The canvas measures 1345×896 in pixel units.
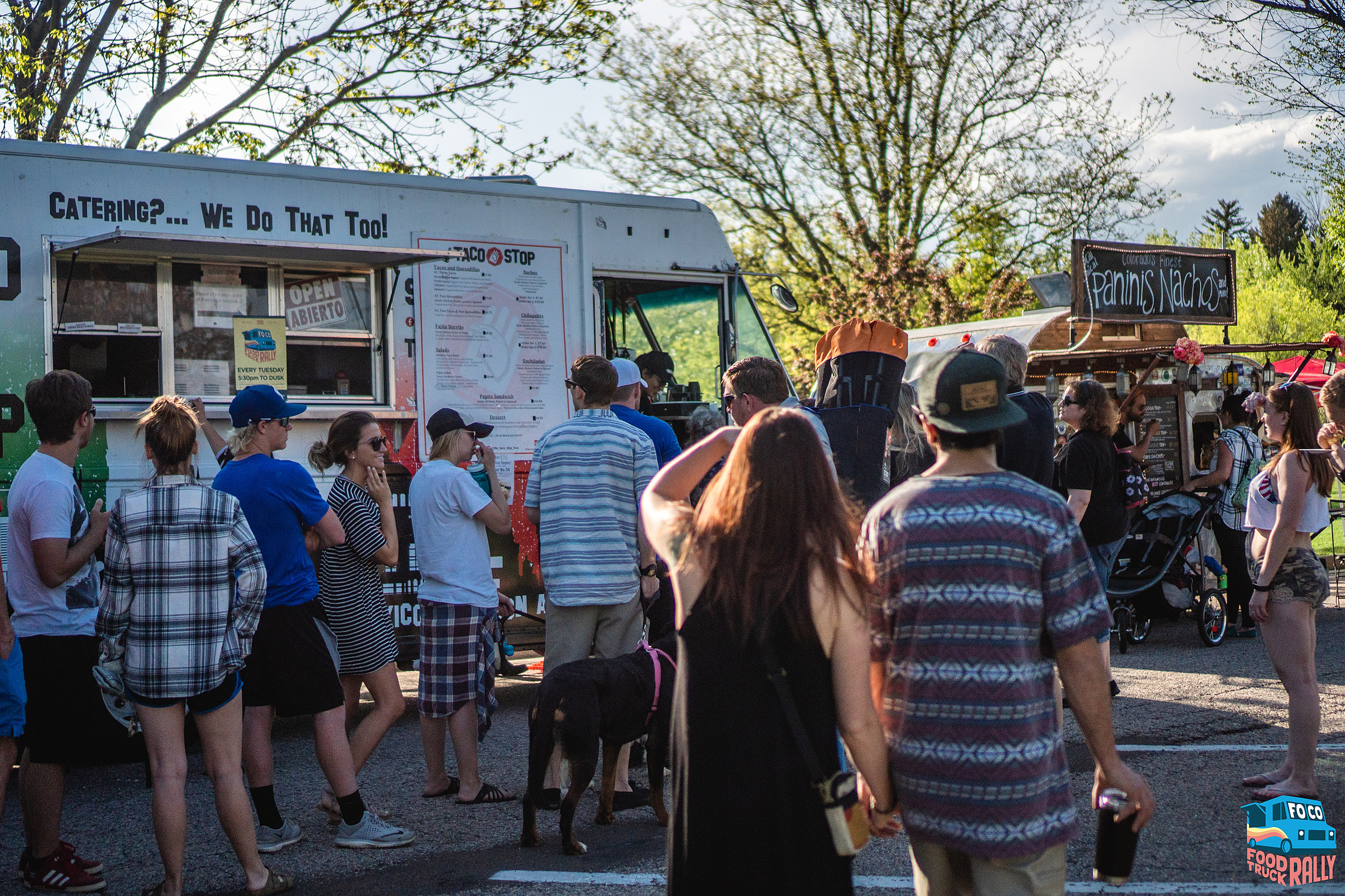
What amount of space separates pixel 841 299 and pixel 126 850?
1941 cm

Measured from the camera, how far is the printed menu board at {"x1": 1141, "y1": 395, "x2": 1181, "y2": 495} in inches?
435

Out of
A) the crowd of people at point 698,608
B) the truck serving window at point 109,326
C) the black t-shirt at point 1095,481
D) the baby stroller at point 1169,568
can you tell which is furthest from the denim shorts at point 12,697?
the baby stroller at point 1169,568

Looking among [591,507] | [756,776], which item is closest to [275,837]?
[591,507]

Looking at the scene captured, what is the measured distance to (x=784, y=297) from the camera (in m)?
9.16

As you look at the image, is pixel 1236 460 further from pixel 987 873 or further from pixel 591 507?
pixel 987 873

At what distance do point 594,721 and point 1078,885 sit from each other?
1.84 m

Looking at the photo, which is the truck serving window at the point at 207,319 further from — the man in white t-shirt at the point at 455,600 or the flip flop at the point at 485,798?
the flip flop at the point at 485,798

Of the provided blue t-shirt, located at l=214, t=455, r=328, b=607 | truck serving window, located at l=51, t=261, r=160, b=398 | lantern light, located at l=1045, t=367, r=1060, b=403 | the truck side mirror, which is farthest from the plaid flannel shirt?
lantern light, located at l=1045, t=367, r=1060, b=403

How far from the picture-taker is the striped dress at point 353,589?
5301 millimetres

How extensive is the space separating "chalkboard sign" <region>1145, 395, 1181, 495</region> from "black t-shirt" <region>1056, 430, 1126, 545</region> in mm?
4354

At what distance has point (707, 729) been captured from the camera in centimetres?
249

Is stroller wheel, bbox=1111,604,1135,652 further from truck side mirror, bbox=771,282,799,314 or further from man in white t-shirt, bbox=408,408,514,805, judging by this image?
man in white t-shirt, bbox=408,408,514,805

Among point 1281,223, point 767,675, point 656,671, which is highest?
point 1281,223

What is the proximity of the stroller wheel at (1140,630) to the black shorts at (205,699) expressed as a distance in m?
7.52
